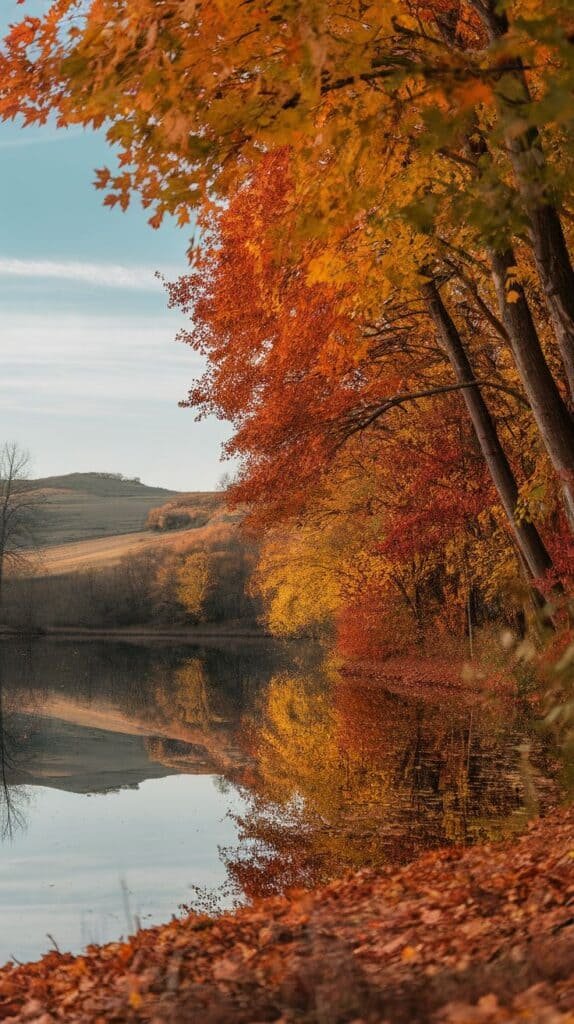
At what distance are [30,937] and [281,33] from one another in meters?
7.64

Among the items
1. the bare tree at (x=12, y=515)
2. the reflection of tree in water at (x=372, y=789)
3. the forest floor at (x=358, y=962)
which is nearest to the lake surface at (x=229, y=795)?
the reflection of tree in water at (x=372, y=789)

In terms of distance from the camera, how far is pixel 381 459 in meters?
25.7

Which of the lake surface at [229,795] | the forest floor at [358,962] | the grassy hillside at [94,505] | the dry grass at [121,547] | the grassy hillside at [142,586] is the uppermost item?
the grassy hillside at [94,505]

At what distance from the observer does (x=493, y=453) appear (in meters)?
13.2

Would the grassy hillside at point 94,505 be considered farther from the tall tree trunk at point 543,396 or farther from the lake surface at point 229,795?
the tall tree trunk at point 543,396

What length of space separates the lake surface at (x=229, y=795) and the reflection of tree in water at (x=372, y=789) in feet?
0.13

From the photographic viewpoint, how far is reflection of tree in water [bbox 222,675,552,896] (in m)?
10.0

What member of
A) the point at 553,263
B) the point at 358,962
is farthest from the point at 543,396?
the point at 358,962

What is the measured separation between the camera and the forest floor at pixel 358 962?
3889 millimetres

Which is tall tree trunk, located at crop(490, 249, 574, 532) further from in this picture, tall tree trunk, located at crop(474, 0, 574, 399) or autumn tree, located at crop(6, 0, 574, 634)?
tall tree trunk, located at crop(474, 0, 574, 399)

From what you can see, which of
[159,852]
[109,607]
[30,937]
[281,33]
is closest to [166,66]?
[281,33]

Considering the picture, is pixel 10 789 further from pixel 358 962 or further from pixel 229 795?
pixel 358 962

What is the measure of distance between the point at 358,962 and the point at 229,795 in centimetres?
1038

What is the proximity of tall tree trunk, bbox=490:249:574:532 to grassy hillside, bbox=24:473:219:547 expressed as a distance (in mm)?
97616
